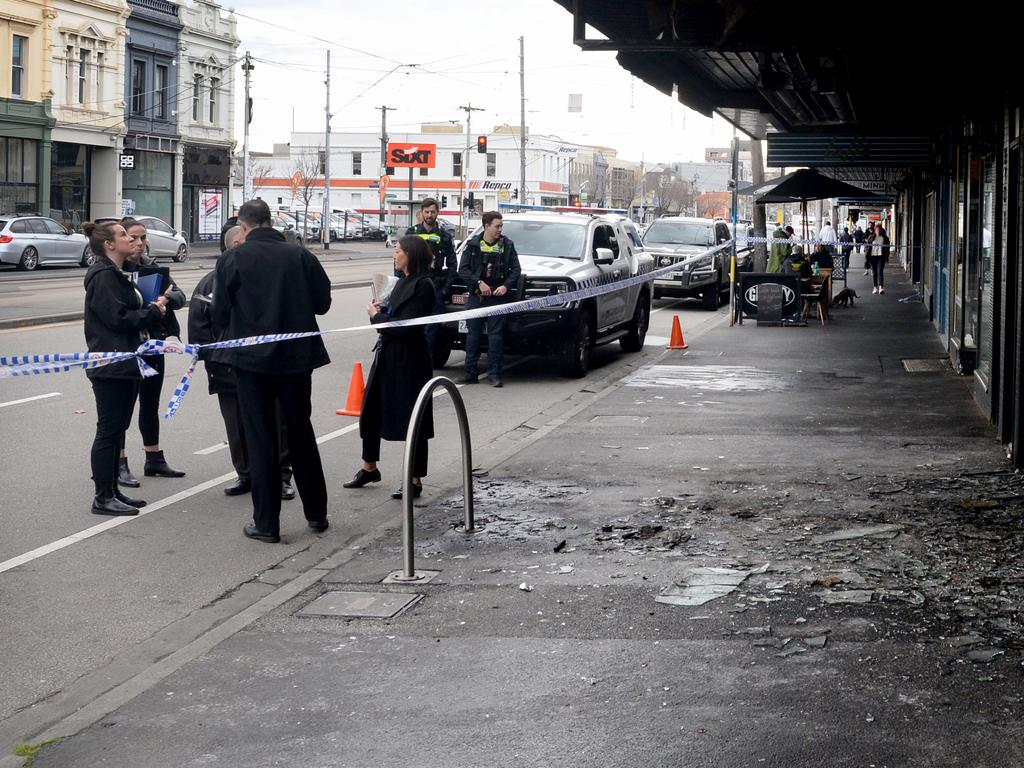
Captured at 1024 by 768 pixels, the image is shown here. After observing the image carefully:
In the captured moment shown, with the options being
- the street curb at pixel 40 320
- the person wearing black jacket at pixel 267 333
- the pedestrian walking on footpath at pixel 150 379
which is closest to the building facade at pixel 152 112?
the street curb at pixel 40 320

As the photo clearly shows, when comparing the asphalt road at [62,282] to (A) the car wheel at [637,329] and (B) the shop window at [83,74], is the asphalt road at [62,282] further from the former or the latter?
(B) the shop window at [83,74]

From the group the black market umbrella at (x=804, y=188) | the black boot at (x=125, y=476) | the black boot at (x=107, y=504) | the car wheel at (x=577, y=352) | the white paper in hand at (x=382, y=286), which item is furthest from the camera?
the black market umbrella at (x=804, y=188)

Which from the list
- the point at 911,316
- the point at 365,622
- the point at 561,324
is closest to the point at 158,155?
the point at 911,316

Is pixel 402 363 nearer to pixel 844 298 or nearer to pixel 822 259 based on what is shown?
pixel 844 298

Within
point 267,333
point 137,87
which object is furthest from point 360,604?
point 137,87

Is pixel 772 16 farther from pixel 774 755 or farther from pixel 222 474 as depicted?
pixel 774 755

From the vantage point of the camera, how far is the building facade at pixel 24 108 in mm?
44719

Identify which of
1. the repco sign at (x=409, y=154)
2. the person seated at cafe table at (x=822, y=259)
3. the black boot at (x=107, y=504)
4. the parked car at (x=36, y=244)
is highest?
the repco sign at (x=409, y=154)

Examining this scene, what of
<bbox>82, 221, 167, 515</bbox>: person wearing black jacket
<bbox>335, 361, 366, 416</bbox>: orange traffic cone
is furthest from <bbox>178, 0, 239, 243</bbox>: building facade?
<bbox>82, 221, 167, 515</bbox>: person wearing black jacket

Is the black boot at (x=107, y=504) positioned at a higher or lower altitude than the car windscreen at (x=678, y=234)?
lower

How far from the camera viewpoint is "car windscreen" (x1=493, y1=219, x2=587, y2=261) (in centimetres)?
1658

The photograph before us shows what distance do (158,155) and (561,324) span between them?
42495mm

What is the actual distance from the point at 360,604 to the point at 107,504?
263 centimetres

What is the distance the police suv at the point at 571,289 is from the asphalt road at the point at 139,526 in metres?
0.83
